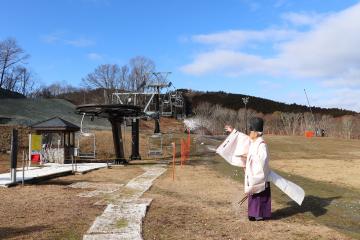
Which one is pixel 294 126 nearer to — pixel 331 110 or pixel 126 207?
pixel 331 110

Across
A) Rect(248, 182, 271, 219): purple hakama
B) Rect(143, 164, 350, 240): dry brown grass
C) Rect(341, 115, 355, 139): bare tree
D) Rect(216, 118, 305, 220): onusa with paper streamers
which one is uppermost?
Rect(341, 115, 355, 139): bare tree

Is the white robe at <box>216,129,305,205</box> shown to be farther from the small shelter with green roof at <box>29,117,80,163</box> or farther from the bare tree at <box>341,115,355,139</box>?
the bare tree at <box>341,115,355,139</box>

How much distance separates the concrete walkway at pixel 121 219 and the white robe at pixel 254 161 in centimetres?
220

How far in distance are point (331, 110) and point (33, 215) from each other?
6067 inches

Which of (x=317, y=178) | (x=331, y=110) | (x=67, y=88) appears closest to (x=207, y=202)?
(x=317, y=178)

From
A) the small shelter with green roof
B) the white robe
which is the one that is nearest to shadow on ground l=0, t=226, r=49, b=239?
the white robe

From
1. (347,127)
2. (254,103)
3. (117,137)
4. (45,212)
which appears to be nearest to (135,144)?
(117,137)

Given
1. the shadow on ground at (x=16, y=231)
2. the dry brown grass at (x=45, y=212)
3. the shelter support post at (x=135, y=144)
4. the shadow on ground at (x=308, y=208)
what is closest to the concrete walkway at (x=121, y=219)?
the dry brown grass at (x=45, y=212)

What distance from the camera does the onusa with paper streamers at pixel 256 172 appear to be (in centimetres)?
934

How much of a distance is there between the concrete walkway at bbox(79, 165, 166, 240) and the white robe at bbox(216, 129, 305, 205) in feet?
7.20

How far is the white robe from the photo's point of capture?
9398 millimetres

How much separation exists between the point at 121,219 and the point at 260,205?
268 centimetres

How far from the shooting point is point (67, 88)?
12175 cm

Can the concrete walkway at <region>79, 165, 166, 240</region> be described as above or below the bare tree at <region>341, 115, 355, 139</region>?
below
